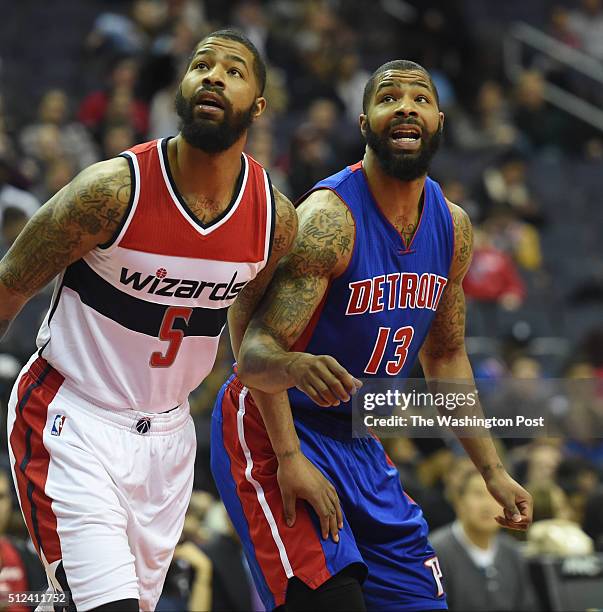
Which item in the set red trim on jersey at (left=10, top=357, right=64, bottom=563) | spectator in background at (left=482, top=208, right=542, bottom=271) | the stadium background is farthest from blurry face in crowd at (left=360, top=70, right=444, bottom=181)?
spectator in background at (left=482, top=208, right=542, bottom=271)

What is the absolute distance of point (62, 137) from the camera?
41.8ft

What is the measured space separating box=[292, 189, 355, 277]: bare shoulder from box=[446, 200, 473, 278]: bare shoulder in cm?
55

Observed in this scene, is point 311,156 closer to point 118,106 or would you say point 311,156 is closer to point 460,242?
point 118,106

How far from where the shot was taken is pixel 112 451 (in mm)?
4484

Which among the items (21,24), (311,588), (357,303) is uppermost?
(21,24)

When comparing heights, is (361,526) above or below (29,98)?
below

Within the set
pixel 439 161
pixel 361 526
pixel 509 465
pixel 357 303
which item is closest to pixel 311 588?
pixel 361 526

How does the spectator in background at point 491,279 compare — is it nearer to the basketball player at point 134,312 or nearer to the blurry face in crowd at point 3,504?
the blurry face in crowd at point 3,504

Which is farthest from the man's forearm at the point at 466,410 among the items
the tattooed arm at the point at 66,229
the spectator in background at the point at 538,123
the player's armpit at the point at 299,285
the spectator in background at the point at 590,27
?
the spectator in background at the point at 590,27

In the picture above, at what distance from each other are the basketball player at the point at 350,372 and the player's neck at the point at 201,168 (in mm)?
392

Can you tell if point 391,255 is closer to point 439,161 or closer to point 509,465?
point 509,465

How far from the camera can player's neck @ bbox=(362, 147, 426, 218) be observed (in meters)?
5.02

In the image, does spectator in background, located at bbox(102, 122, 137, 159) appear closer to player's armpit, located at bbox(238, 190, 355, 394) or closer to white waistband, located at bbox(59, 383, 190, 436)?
player's armpit, located at bbox(238, 190, 355, 394)

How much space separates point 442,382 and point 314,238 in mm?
992
